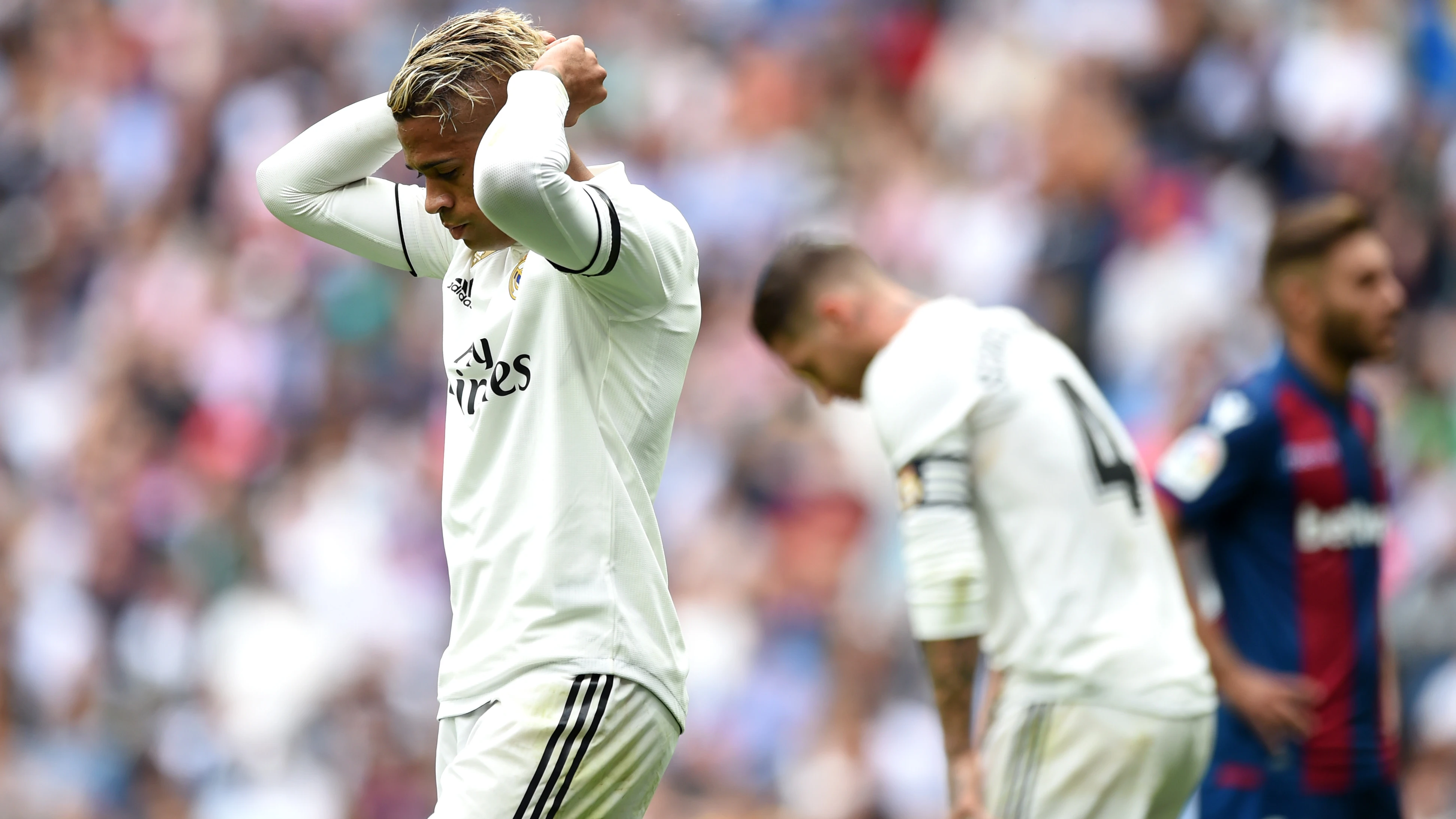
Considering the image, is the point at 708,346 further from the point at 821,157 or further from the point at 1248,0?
the point at 1248,0

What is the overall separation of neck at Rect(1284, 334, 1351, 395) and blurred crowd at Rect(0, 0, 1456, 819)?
2309 mm

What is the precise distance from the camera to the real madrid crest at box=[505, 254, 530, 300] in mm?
3561

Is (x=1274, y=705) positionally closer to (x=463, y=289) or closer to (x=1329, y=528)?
(x=1329, y=528)

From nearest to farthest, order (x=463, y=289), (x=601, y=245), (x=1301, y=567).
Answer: (x=601, y=245) < (x=463, y=289) < (x=1301, y=567)

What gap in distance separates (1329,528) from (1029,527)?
120 cm

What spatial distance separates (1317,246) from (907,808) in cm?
365

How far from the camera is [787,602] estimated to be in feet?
29.6

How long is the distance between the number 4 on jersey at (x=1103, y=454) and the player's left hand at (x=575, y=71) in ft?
5.67

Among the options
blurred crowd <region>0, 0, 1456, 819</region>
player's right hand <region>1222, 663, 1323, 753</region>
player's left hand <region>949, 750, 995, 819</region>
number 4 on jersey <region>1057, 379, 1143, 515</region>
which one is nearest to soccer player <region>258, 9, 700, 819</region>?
player's left hand <region>949, 750, 995, 819</region>

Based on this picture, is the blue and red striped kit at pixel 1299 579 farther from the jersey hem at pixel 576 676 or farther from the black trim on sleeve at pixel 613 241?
the black trim on sleeve at pixel 613 241

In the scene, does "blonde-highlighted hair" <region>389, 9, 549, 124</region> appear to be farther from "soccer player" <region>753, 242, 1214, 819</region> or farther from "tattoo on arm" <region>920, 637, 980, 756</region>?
"tattoo on arm" <region>920, 637, 980, 756</region>

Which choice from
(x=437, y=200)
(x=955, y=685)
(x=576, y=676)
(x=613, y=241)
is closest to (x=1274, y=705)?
(x=955, y=685)

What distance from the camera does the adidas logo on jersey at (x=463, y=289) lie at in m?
3.70

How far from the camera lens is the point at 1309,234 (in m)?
5.59
